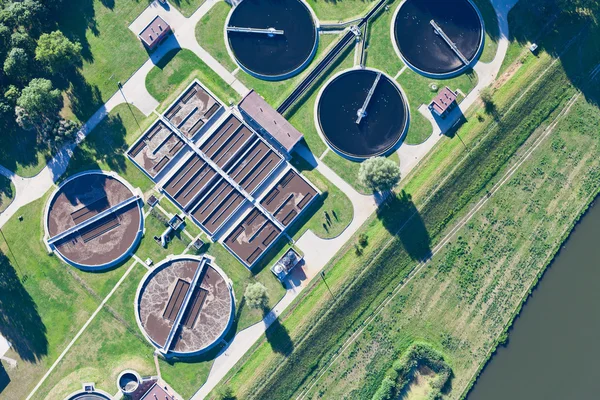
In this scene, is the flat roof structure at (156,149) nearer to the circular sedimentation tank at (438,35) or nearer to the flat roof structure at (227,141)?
the flat roof structure at (227,141)

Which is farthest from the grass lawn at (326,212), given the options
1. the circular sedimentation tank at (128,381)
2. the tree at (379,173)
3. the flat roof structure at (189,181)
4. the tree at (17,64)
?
the tree at (17,64)

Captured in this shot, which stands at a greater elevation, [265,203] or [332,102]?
[332,102]

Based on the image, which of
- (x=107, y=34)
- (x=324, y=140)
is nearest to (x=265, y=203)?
(x=324, y=140)

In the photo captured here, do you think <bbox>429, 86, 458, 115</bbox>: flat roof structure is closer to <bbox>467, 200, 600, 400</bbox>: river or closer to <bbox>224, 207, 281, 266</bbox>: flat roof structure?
<bbox>467, 200, 600, 400</bbox>: river

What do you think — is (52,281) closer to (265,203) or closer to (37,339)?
(37,339)

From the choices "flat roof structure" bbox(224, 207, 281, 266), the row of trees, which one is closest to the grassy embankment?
"flat roof structure" bbox(224, 207, 281, 266)
